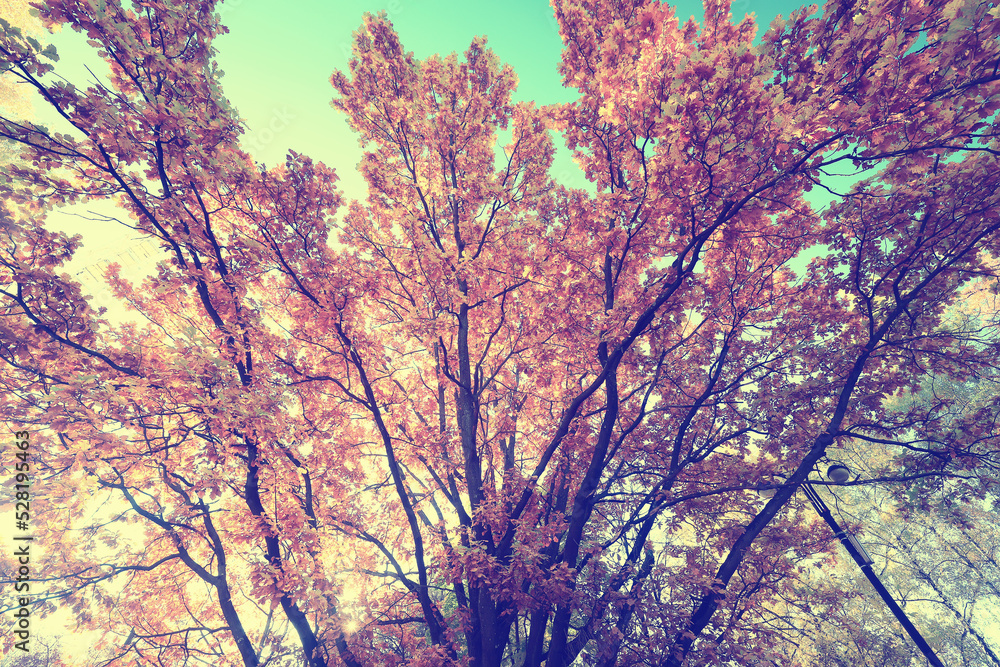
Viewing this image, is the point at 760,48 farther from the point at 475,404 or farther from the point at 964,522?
the point at 964,522

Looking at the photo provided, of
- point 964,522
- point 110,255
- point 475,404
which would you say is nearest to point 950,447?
point 964,522

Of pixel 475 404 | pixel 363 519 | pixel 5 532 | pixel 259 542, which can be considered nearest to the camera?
pixel 259 542

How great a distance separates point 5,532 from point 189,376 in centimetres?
1275

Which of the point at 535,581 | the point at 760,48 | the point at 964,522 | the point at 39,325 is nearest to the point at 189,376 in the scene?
the point at 39,325

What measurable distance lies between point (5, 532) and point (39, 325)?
39.2 ft

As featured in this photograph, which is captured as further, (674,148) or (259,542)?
(259,542)

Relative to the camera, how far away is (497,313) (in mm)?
Result: 7086

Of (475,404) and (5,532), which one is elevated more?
(475,404)

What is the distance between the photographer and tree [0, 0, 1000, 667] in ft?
11.8

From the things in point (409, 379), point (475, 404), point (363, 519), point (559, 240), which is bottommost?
point (363, 519)

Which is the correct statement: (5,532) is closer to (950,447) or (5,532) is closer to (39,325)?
(39,325)

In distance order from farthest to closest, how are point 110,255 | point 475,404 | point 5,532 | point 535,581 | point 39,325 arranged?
point 5,532 → point 475,404 → point 110,255 → point 535,581 → point 39,325

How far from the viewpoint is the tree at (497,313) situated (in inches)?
142

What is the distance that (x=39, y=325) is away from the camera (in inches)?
164
